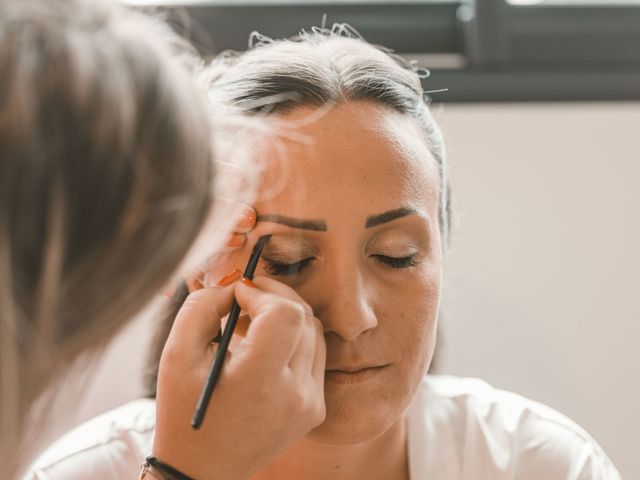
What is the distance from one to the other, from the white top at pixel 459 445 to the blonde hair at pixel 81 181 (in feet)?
1.88

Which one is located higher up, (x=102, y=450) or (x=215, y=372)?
(x=215, y=372)

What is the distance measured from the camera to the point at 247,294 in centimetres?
83

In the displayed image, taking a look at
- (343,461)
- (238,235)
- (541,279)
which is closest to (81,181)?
(238,235)

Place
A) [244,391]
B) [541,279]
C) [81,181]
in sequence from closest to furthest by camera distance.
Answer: [81,181], [244,391], [541,279]

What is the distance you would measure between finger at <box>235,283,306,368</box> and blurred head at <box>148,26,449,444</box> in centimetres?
10

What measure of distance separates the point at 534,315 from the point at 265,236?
0.72 metres

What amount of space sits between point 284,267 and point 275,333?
15 cm

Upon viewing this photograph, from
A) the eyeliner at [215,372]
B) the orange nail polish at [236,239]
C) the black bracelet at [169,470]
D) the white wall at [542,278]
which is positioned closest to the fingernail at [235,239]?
the orange nail polish at [236,239]

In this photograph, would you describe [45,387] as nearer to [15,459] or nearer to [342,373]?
[15,459]

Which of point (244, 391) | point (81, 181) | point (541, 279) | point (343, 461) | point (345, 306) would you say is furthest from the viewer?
point (541, 279)

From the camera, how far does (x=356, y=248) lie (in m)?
0.90

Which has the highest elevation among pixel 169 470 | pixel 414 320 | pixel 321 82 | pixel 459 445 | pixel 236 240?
pixel 321 82

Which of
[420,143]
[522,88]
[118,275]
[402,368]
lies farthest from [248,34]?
[118,275]

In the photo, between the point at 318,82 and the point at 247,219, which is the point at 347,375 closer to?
the point at 247,219
